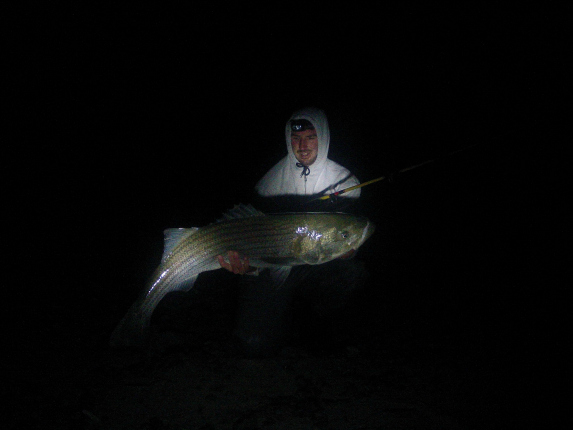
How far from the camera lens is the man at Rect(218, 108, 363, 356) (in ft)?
8.29

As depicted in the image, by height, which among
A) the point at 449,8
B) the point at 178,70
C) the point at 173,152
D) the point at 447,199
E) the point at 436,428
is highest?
the point at 449,8

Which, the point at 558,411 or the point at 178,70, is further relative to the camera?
the point at 178,70

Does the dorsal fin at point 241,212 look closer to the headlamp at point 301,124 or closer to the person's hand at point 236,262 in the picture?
the person's hand at point 236,262

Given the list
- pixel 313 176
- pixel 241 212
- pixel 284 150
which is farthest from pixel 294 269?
pixel 284 150

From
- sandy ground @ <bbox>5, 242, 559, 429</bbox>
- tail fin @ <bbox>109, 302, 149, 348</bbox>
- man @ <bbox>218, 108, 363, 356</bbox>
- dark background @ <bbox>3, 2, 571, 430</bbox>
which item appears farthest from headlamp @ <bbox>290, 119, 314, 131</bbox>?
tail fin @ <bbox>109, 302, 149, 348</bbox>

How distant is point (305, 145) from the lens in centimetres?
319

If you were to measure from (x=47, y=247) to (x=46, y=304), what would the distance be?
2.56 metres

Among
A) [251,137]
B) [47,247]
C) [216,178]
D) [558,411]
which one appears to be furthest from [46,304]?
[251,137]

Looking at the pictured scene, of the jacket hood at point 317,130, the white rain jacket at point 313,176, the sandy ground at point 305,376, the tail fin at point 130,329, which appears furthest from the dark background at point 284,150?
the jacket hood at point 317,130

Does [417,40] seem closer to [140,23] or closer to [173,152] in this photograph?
[173,152]

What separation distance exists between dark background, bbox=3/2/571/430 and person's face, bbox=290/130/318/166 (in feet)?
4.99

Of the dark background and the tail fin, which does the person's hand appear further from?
the dark background

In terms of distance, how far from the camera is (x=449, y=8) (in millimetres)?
25875

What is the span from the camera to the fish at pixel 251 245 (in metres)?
2.24
